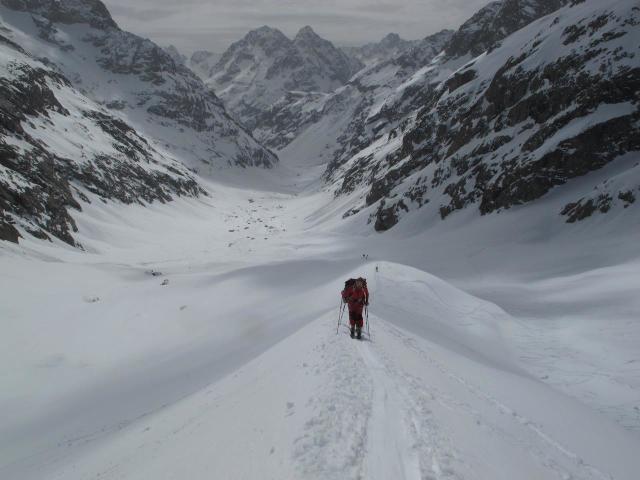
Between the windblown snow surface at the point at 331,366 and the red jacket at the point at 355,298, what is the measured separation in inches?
42.4

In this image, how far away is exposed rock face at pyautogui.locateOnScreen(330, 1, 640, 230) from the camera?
45.4 metres

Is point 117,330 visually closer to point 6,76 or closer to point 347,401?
point 347,401

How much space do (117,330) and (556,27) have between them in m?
70.7

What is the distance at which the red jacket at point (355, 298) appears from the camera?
1427cm

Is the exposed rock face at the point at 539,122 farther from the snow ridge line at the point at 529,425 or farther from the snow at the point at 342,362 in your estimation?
the snow ridge line at the point at 529,425

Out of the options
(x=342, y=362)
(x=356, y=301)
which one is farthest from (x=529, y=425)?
(x=356, y=301)

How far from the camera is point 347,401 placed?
8.84m

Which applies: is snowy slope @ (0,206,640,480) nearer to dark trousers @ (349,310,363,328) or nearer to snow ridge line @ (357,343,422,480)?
snow ridge line @ (357,343,422,480)

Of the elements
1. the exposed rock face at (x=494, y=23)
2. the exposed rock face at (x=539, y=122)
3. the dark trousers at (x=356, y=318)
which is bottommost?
the dark trousers at (x=356, y=318)

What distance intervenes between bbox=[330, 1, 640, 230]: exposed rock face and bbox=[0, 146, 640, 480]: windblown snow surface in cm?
575

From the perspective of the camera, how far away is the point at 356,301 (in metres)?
14.4

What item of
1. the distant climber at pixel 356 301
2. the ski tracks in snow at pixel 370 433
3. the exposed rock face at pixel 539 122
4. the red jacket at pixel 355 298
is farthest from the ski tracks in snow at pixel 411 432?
the exposed rock face at pixel 539 122

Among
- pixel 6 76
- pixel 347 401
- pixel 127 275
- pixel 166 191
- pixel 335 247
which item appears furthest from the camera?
pixel 166 191

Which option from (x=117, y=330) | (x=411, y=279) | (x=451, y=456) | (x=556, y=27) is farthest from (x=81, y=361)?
(x=556, y=27)
